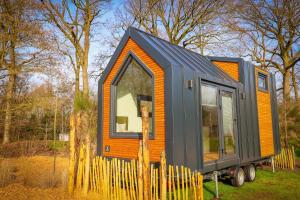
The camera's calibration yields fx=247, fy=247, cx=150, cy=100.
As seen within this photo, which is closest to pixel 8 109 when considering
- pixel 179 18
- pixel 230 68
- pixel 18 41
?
pixel 18 41

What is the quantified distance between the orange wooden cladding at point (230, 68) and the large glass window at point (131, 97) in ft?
11.8

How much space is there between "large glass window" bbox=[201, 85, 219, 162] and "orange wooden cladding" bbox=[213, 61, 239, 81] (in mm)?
2079

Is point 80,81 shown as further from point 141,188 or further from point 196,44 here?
point 141,188

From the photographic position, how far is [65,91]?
778 inches

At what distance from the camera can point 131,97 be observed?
7516 mm

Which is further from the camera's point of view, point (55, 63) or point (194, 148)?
point (55, 63)

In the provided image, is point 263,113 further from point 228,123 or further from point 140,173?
point 140,173

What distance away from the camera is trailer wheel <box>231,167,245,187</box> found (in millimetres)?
7305

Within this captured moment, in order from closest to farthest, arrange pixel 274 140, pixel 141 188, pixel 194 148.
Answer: pixel 141 188 < pixel 194 148 < pixel 274 140

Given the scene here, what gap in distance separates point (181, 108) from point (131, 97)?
220cm

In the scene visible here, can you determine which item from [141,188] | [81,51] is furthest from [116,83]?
[81,51]

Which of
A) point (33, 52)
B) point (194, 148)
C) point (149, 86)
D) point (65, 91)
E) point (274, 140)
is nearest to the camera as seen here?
point (194, 148)

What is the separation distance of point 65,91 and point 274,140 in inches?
607

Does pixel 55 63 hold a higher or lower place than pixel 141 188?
higher
